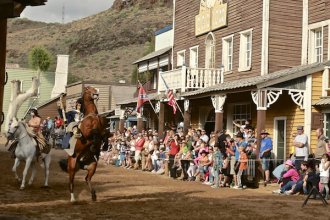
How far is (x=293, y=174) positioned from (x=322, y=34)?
25.4 ft

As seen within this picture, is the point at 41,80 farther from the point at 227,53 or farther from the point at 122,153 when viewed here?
the point at 227,53

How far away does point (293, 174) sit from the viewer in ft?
57.5

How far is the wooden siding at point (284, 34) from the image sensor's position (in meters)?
24.8

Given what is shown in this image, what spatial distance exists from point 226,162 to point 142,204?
726 centimetres

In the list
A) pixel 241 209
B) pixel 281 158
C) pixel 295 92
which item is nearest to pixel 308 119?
pixel 295 92

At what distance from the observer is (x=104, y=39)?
109 metres

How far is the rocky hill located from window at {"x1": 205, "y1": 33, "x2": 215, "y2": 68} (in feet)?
190

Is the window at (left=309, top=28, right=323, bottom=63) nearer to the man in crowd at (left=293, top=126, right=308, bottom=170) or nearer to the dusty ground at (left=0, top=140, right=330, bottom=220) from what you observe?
Result: the man in crowd at (left=293, top=126, right=308, bottom=170)

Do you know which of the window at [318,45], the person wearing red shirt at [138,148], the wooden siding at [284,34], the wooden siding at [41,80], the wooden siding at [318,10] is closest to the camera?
the wooden siding at [318,10]

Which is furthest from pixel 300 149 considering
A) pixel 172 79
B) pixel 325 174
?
pixel 172 79

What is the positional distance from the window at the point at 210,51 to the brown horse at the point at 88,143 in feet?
54.2

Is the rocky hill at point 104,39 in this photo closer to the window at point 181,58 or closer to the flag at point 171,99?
the window at point 181,58

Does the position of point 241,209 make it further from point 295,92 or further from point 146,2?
point 146,2

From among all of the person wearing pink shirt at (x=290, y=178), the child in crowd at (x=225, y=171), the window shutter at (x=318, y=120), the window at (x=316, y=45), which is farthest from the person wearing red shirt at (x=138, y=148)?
the person wearing pink shirt at (x=290, y=178)
